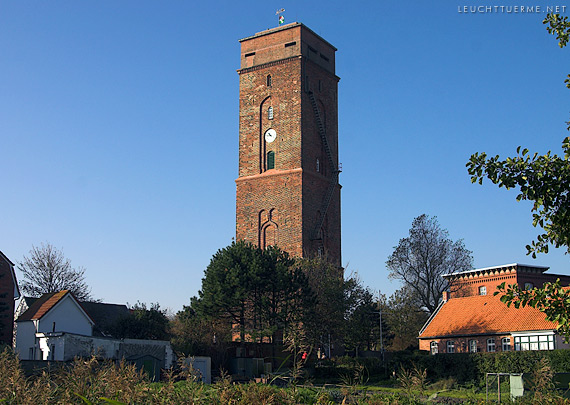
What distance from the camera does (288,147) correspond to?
57.1 m

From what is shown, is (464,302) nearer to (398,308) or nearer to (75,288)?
(398,308)

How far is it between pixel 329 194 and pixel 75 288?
23210 mm

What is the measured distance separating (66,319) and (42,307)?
1647 mm

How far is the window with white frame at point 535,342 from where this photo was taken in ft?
134

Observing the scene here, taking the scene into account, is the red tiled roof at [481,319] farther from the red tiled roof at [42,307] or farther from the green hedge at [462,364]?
the red tiled roof at [42,307]

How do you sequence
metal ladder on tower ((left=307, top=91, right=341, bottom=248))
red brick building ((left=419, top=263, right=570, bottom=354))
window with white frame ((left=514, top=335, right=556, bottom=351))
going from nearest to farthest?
window with white frame ((left=514, top=335, right=556, bottom=351)), red brick building ((left=419, top=263, right=570, bottom=354)), metal ladder on tower ((left=307, top=91, right=341, bottom=248))

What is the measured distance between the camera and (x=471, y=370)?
3869cm

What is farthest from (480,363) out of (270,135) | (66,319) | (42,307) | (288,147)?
(270,135)

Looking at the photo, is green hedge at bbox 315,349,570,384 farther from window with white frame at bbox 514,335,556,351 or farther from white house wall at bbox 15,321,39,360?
white house wall at bbox 15,321,39,360

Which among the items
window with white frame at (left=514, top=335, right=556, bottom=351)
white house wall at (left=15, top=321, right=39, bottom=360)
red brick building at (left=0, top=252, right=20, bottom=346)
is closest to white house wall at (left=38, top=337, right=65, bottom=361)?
white house wall at (left=15, top=321, right=39, bottom=360)

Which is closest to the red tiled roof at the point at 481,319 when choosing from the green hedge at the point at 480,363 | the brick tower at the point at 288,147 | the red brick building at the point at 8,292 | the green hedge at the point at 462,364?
the green hedge at the point at 462,364

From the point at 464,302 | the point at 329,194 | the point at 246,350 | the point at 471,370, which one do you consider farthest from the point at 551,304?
the point at 329,194

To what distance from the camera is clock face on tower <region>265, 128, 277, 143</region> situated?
191 ft

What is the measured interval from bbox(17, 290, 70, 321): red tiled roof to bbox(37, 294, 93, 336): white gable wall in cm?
22
